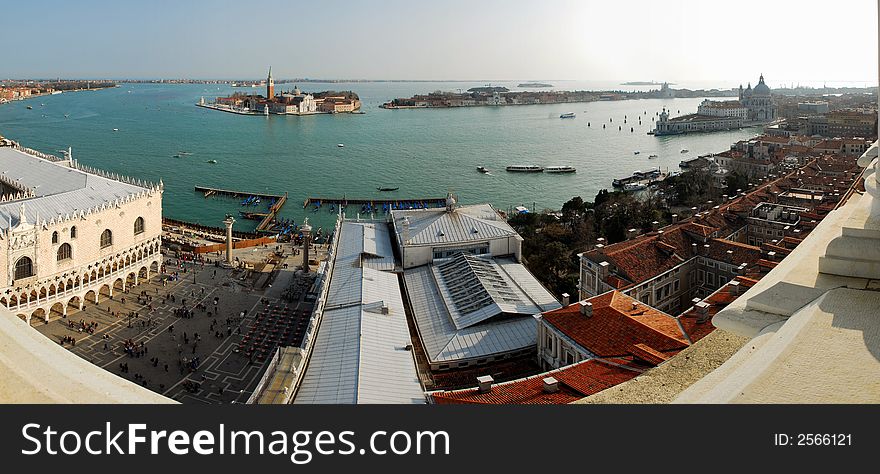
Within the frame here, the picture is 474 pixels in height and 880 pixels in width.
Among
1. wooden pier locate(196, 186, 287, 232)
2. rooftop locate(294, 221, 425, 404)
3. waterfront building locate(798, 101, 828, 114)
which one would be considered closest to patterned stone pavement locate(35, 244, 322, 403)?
rooftop locate(294, 221, 425, 404)

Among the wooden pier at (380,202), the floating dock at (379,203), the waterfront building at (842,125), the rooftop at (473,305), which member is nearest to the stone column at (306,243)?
the rooftop at (473,305)

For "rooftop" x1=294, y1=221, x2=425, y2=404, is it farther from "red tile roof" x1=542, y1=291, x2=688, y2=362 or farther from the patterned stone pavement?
"red tile roof" x1=542, y1=291, x2=688, y2=362

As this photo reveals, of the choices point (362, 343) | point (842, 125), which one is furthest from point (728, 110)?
point (362, 343)

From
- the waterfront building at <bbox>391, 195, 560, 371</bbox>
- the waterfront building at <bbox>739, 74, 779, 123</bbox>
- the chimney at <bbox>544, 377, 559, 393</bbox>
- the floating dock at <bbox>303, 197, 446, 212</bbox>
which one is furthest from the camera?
the waterfront building at <bbox>739, 74, 779, 123</bbox>

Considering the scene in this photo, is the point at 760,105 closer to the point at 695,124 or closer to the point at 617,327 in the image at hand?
the point at 695,124

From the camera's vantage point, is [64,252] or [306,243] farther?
[306,243]
